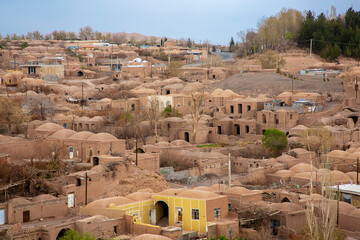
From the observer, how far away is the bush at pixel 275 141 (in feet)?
109

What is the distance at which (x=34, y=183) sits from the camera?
76.3 ft

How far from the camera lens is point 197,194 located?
20.8 meters

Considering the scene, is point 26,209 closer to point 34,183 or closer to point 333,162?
point 34,183

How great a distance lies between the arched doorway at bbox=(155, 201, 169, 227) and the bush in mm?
12417

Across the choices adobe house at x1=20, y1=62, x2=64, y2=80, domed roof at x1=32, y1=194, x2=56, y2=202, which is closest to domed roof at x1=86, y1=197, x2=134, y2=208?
domed roof at x1=32, y1=194, x2=56, y2=202

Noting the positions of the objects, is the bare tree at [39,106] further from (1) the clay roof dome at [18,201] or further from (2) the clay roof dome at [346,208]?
(2) the clay roof dome at [346,208]

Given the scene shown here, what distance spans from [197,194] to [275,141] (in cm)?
1318

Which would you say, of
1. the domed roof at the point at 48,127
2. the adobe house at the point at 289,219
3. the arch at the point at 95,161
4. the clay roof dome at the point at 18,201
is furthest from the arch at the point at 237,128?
the clay roof dome at the point at 18,201

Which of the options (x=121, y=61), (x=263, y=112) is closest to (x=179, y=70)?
(x=121, y=61)

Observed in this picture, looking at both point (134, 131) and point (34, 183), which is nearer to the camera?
point (34, 183)

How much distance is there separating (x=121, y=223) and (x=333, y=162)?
527 inches

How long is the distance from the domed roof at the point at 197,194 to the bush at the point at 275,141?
1266 centimetres

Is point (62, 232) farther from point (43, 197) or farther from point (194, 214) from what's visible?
point (194, 214)

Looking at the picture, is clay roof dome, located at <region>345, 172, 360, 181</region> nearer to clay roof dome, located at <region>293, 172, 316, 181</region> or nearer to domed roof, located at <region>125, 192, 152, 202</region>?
clay roof dome, located at <region>293, 172, 316, 181</region>
